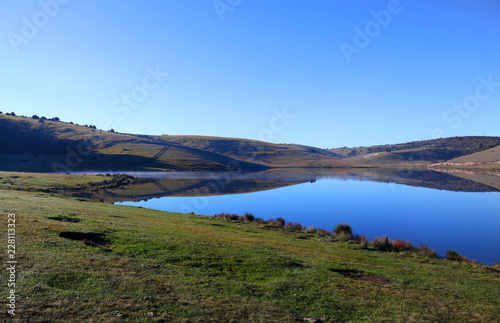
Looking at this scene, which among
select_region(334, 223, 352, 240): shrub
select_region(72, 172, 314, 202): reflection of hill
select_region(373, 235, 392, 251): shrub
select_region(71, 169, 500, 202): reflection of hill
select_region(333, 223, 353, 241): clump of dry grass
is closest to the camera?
select_region(373, 235, 392, 251): shrub

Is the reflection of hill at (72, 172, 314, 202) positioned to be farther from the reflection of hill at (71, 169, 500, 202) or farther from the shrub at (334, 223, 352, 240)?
the shrub at (334, 223, 352, 240)

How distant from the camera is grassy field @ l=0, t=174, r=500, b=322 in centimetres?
707

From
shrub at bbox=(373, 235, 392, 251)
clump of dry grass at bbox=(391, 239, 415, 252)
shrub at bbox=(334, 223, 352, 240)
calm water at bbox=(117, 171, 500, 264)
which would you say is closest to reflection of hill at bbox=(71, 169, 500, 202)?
calm water at bbox=(117, 171, 500, 264)

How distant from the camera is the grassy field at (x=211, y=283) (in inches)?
278

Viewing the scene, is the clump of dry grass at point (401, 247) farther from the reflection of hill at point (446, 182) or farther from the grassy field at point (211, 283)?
the reflection of hill at point (446, 182)

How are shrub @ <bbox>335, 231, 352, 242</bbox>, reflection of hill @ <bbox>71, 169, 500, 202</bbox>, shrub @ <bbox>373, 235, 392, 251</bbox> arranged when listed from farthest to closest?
reflection of hill @ <bbox>71, 169, 500, 202</bbox> → shrub @ <bbox>335, 231, 352, 242</bbox> → shrub @ <bbox>373, 235, 392, 251</bbox>

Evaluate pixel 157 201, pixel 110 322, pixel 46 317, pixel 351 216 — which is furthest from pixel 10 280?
pixel 157 201

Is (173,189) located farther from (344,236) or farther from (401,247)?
(401,247)

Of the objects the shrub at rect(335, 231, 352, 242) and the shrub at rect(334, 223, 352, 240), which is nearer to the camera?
the shrub at rect(335, 231, 352, 242)

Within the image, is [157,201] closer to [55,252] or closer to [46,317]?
[55,252]

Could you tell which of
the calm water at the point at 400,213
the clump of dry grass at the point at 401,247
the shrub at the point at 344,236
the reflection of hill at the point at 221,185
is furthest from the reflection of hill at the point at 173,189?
the clump of dry grass at the point at 401,247

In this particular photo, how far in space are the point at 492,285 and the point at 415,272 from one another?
9.10ft
